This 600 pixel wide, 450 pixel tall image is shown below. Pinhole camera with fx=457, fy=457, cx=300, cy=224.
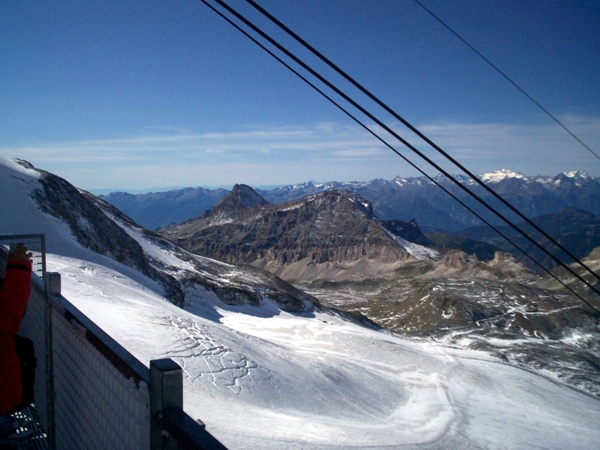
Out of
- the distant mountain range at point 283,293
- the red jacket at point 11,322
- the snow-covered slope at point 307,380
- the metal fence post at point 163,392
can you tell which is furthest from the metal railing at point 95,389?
the distant mountain range at point 283,293

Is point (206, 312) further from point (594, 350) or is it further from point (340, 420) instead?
point (594, 350)

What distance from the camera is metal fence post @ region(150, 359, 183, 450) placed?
9.45ft

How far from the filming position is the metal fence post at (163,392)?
288cm

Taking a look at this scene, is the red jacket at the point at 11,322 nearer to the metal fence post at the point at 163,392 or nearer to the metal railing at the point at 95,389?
the metal railing at the point at 95,389

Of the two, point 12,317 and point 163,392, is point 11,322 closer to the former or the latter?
point 12,317

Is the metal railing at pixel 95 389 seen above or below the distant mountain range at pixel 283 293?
above

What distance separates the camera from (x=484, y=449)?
20.2m

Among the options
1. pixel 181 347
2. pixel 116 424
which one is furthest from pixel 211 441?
pixel 181 347

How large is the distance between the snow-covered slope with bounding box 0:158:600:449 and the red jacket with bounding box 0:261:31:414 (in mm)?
6871

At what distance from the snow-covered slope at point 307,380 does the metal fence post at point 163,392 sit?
7992 millimetres

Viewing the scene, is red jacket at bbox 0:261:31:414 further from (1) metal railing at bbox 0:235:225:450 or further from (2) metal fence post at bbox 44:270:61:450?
(2) metal fence post at bbox 44:270:61:450

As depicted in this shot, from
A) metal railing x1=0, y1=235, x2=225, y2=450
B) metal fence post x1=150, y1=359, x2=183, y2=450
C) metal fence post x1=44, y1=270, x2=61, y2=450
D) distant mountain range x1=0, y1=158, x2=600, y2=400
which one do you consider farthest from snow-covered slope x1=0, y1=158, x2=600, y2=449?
metal fence post x1=150, y1=359, x2=183, y2=450

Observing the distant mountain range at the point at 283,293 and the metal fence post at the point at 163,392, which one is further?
the distant mountain range at the point at 283,293

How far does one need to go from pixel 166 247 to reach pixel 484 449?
201 feet
